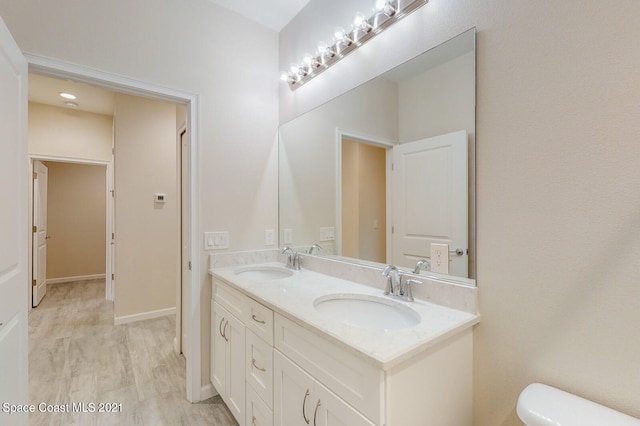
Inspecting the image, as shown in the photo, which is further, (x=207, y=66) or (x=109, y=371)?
(x=109, y=371)

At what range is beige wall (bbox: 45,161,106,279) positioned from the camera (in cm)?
518

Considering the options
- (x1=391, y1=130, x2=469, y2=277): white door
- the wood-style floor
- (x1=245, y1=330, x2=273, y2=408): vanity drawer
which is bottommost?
the wood-style floor

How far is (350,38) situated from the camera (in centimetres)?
166

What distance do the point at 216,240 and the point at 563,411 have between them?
1875mm

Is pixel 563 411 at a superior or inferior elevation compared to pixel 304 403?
superior

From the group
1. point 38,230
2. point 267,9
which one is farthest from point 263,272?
point 38,230

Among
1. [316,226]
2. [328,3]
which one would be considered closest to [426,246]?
[316,226]

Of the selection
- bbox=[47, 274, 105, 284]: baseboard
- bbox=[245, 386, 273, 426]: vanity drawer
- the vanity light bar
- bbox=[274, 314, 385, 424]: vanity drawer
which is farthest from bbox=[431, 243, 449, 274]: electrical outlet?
bbox=[47, 274, 105, 284]: baseboard

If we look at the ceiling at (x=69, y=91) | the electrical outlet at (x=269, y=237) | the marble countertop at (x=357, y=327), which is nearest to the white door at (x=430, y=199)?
the marble countertop at (x=357, y=327)

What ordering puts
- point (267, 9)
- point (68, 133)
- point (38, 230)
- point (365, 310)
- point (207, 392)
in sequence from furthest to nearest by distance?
point (68, 133) < point (38, 230) < point (267, 9) < point (207, 392) < point (365, 310)

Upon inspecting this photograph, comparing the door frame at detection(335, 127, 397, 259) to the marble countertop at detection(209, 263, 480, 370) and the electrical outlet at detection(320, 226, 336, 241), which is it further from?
the marble countertop at detection(209, 263, 480, 370)

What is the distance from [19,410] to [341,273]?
1.59 metres

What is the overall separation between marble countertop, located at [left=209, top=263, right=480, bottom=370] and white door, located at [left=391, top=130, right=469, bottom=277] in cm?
22

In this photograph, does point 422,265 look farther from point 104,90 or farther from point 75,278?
point 75,278
